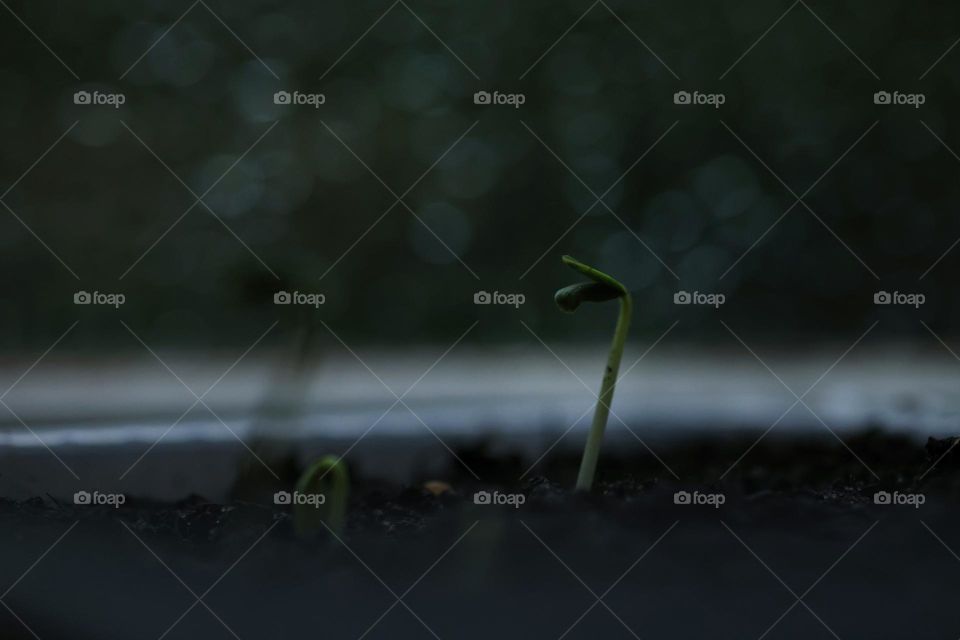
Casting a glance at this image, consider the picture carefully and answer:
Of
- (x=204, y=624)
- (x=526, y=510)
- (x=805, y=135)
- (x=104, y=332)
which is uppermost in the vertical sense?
(x=805, y=135)

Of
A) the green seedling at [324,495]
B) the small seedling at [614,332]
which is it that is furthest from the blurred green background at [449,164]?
the green seedling at [324,495]

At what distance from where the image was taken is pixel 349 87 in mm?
834

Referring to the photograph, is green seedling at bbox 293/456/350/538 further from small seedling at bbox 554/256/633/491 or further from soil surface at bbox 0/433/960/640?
small seedling at bbox 554/256/633/491

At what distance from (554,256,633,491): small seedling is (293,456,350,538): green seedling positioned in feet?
0.76

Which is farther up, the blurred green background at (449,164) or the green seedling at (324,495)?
the blurred green background at (449,164)

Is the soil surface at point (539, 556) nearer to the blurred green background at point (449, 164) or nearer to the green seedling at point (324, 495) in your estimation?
the green seedling at point (324, 495)

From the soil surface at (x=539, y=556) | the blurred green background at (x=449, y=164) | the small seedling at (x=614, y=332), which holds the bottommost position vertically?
the soil surface at (x=539, y=556)

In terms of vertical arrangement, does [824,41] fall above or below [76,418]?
above

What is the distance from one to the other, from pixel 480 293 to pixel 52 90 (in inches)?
18.6

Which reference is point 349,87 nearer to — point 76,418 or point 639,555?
point 76,418

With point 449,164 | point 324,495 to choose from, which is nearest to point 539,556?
point 324,495

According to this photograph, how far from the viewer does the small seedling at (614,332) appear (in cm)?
79

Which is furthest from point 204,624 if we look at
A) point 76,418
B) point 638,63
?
point 638,63

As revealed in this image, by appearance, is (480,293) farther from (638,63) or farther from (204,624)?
(204,624)
